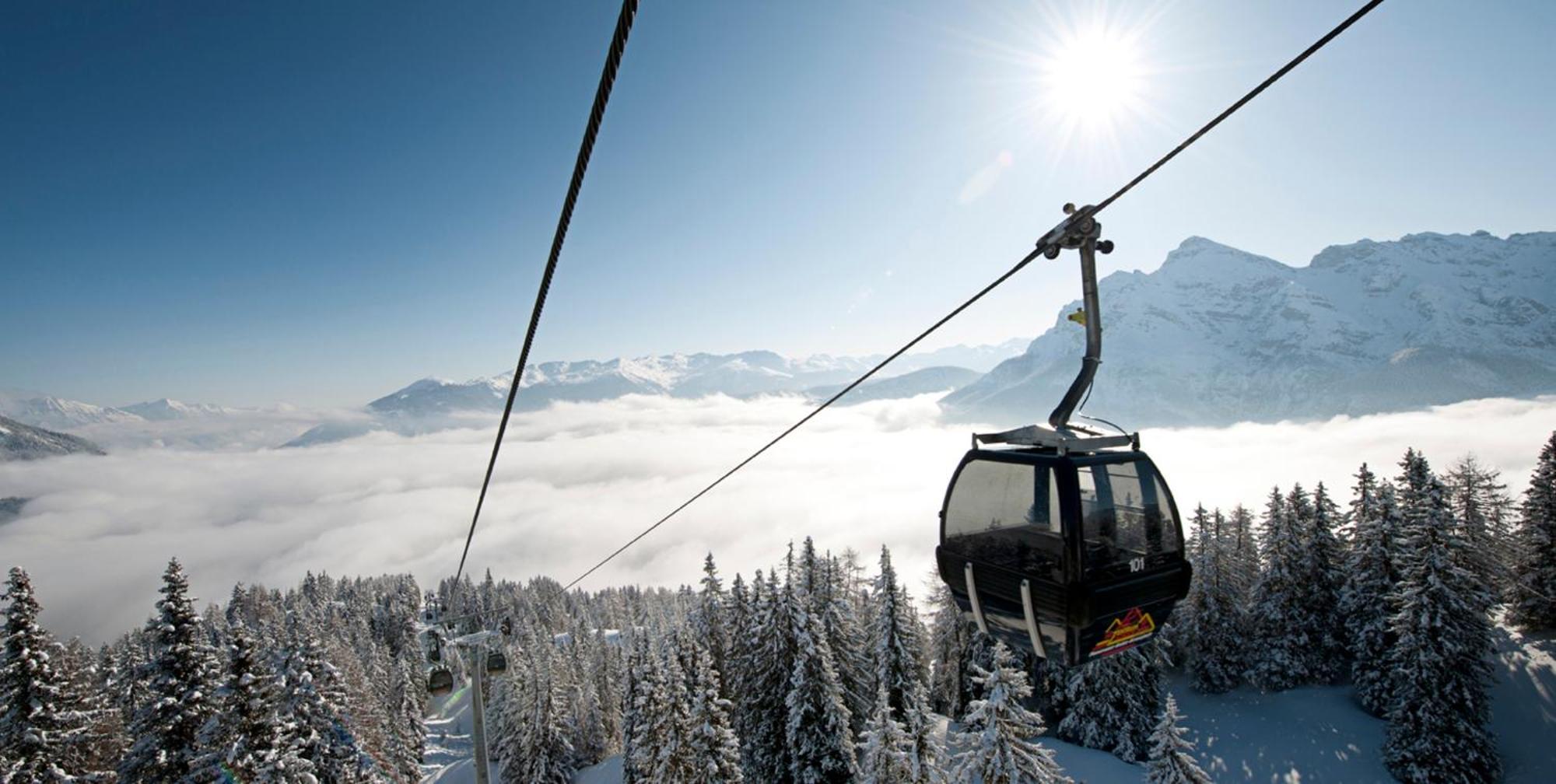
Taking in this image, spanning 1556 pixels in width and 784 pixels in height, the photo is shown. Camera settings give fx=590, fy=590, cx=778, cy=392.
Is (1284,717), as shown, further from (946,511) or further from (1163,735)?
(946,511)

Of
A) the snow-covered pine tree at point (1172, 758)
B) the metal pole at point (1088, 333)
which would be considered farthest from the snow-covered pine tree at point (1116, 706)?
the metal pole at point (1088, 333)

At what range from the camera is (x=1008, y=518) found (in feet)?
23.0

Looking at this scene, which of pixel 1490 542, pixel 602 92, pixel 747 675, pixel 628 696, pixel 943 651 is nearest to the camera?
pixel 602 92

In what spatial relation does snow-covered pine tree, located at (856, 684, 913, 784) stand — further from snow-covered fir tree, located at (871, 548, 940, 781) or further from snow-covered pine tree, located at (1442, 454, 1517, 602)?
snow-covered pine tree, located at (1442, 454, 1517, 602)

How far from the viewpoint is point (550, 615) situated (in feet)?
386

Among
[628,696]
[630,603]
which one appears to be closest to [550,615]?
[630,603]

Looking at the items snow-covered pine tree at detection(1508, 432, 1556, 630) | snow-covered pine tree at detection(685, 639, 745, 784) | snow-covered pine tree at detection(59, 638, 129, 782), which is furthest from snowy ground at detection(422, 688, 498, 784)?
snow-covered pine tree at detection(1508, 432, 1556, 630)

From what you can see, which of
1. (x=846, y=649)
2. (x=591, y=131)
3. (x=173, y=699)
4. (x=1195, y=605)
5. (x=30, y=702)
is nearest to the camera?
(x=591, y=131)

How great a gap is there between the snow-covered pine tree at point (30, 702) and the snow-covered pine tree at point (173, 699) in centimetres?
173

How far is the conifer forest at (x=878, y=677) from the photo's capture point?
21219 mm

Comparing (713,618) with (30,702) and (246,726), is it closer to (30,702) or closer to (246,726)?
(246,726)

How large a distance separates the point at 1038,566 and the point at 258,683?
29.0 metres

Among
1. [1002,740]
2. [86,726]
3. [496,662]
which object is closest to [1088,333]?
[496,662]

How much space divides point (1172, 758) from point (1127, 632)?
73.8 feet
